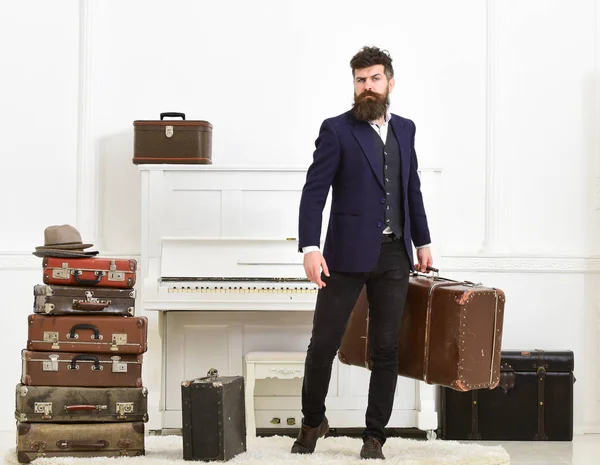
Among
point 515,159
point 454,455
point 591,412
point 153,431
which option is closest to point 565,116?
point 515,159

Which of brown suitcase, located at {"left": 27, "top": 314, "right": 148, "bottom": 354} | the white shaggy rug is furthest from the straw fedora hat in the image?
the white shaggy rug

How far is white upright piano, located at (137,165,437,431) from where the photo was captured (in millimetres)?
4520

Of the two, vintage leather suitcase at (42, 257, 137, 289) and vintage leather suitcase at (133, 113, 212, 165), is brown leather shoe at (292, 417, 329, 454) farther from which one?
vintage leather suitcase at (133, 113, 212, 165)

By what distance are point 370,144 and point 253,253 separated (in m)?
1.38

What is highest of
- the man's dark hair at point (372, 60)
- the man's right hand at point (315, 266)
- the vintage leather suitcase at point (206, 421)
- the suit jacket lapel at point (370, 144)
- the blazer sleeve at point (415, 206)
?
the man's dark hair at point (372, 60)

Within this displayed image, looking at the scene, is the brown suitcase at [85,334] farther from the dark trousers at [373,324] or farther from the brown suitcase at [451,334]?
the brown suitcase at [451,334]

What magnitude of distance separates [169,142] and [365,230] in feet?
5.86

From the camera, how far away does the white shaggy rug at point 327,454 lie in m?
3.48

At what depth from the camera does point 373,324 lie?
137 inches

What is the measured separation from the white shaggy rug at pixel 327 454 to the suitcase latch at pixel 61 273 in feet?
2.42

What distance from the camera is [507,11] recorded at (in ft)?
17.4

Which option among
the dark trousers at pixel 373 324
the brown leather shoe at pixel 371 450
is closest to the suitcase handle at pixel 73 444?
the dark trousers at pixel 373 324

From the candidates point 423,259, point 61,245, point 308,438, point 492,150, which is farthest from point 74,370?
point 492,150

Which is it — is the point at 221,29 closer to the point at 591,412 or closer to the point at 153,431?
the point at 153,431
